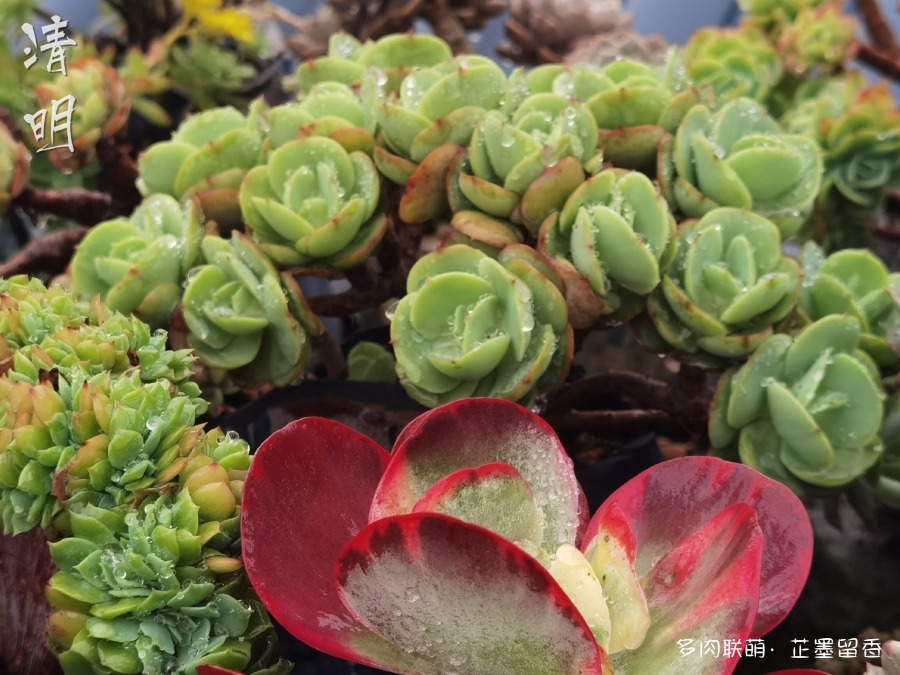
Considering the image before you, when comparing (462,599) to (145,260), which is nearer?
(462,599)

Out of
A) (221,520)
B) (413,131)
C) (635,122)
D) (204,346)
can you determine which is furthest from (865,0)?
(221,520)

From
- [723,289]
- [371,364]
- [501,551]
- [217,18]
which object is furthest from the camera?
[217,18]

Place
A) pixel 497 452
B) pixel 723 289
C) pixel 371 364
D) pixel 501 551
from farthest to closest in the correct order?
pixel 371 364
pixel 723 289
pixel 497 452
pixel 501 551

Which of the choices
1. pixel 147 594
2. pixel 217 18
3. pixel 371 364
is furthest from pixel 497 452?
pixel 217 18

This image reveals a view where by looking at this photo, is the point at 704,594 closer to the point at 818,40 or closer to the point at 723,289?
the point at 723,289

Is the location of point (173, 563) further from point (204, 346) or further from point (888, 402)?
point (888, 402)

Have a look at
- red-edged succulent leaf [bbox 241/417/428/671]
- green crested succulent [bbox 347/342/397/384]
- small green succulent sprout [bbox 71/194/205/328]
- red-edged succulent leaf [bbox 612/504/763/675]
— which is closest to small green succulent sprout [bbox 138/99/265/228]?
small green succulent sprout [bbox 71/194/205/328]
